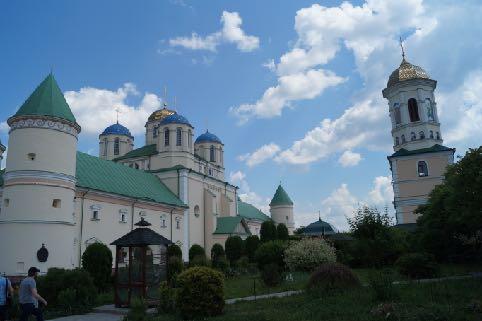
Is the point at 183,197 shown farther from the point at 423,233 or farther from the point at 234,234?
the point at 423,233

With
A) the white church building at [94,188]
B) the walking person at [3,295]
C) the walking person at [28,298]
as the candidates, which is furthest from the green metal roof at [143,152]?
the walking person at [28,298]

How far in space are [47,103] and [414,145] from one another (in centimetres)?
3314

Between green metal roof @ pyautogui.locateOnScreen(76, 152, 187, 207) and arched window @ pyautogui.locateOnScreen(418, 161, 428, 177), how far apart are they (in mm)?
23472

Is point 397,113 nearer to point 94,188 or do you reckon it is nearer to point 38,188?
point 94,188

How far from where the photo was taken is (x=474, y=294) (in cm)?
1232

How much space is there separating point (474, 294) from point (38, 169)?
71.7 ft

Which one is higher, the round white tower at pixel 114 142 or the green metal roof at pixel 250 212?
the round white tower at pixel 114 142

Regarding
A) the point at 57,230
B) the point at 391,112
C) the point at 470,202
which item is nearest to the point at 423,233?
the point at 470,202

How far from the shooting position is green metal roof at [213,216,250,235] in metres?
43.6

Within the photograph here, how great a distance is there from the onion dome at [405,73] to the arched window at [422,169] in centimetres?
870

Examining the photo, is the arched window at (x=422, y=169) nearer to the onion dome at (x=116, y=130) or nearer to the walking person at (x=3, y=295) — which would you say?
the onion dome at (x=116, y=130)

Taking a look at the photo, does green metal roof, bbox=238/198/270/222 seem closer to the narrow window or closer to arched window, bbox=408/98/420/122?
arched window, bbox=408/98/420/122

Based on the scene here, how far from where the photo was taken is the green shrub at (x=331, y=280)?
14.4 m

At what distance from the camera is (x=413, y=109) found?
41.7 metres
